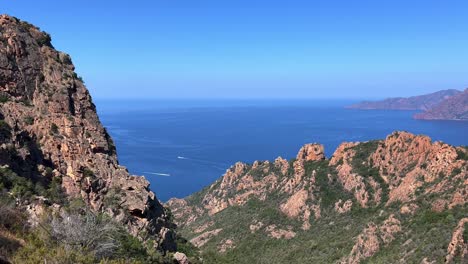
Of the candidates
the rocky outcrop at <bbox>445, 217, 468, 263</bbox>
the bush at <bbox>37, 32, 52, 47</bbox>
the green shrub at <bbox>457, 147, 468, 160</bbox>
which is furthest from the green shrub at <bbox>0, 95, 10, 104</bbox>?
the green shrub at <bbox>457, 147, 468, 160</bbox>

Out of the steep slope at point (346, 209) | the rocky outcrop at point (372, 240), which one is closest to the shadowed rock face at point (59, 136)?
the steep slope at point (346, 209)

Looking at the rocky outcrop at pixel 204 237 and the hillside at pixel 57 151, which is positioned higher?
the hillside at pixel 57 151

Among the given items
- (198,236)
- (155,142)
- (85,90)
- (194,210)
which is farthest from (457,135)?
(85,90)

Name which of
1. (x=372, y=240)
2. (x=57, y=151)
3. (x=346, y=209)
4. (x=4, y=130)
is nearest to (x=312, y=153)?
(x=346, y=209)

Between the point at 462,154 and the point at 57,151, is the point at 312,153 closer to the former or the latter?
the point at 462,154

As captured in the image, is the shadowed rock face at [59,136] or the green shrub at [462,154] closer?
the shadowed rock face at [59,136]

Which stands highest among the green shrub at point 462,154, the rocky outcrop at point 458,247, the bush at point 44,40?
the bush at point 44,40

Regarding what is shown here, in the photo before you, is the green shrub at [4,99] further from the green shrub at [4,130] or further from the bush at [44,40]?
the bush at [44,40]

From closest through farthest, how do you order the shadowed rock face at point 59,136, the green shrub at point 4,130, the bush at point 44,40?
the green shrub at point 4,130 < the shadowed rock face at point 59,136 < the bush at point 44,40
